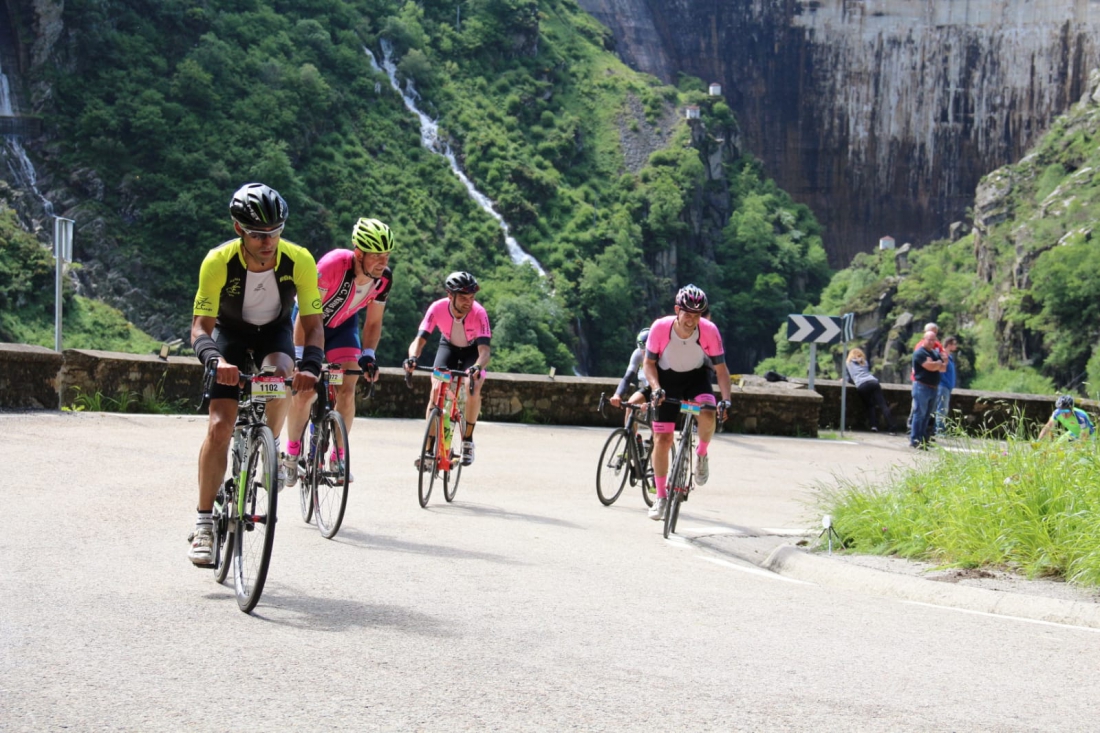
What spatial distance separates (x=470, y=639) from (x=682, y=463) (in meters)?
4.55

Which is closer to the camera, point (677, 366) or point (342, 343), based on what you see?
point (342, 343)

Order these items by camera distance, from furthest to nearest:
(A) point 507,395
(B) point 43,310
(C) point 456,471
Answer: (B) point 43,310 < (A) point 507,395 < (C) point 456,471

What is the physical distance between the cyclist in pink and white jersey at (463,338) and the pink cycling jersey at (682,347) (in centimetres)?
145

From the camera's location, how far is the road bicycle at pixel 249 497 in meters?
5.75

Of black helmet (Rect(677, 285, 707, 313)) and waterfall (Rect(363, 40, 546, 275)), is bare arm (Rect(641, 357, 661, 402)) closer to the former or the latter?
black helmet (Rect(677, 285, 707, 313))

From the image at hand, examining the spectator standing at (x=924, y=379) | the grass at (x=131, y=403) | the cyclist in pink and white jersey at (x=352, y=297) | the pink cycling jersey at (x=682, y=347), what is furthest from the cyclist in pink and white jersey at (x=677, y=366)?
the spectator standing at (x=924, y=379)

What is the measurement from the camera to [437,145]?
12031 cm

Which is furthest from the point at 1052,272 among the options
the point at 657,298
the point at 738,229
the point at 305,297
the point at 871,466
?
the point at 305,297

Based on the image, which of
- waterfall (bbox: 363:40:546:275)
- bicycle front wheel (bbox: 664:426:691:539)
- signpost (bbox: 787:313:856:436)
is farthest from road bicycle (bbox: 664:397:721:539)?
waterfall (bbox: 363:40:546:275)

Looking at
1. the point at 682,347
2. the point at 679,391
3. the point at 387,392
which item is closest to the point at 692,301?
the point at 682,347

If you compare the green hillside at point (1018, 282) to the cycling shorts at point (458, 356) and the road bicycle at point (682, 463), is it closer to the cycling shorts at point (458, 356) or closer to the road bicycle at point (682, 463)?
the cycling shorts at point (458, 356)

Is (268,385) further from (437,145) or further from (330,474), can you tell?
(437,145)

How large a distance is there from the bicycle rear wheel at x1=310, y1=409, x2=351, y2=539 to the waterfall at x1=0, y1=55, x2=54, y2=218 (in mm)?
87092

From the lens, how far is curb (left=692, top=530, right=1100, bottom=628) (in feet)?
22.2
